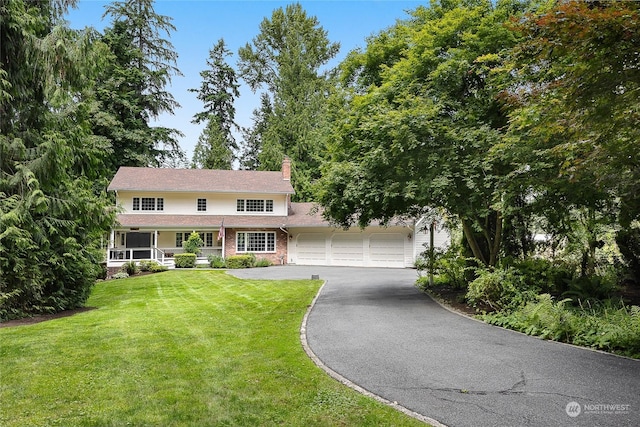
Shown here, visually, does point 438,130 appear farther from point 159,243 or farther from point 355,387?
point 159,243

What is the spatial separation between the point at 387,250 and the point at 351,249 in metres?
2.34

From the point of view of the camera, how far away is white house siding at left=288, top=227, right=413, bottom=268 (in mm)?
26672

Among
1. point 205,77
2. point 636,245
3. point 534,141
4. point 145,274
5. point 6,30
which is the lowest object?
point 145,274

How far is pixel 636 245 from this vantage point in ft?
42.3

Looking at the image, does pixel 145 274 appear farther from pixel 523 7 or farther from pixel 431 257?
pixel 523 7

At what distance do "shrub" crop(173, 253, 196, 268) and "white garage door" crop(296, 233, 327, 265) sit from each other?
689 cm

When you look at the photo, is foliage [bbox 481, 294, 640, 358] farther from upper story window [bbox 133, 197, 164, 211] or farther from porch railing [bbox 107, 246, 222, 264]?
upper story window [bbox 133, 197, 164, 211]

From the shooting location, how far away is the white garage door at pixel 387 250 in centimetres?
2669

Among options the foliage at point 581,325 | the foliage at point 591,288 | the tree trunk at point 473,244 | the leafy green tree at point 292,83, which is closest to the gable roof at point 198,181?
the leafy green tree at point 292,83

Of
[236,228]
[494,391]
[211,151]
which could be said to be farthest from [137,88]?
[494,391]

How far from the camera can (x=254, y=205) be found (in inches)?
1156

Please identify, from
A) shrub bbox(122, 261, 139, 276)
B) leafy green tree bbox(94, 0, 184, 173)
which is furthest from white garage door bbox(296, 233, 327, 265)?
leafy green tree bbox(94, 0, 184, 173)

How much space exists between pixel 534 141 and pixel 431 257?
293 inches

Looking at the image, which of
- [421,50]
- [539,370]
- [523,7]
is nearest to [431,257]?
[421,50]
